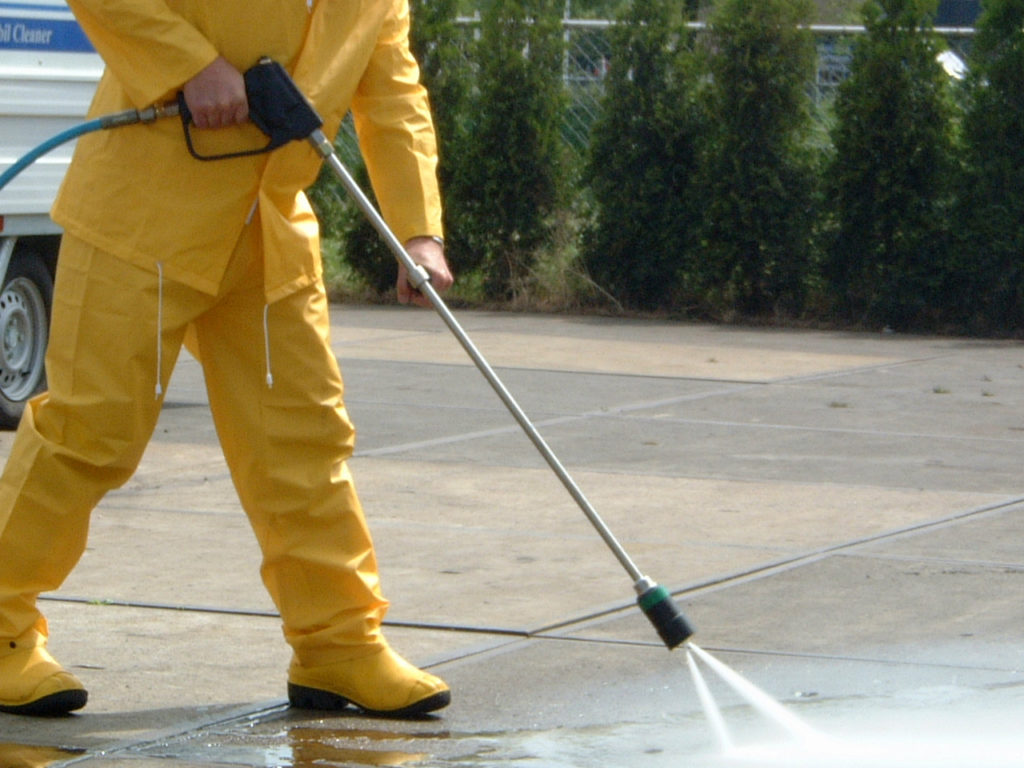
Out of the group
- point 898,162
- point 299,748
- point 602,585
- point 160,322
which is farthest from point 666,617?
point 898,162

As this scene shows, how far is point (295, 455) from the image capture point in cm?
387

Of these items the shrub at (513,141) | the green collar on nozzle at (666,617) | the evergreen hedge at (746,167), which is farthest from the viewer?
the shrub at (513,141)

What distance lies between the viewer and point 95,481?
3.79 meters

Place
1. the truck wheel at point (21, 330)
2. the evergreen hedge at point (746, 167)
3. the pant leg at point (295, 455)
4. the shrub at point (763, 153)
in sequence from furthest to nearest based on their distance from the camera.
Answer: the shrub at point (763, 153) → the evergreen hedge at point (746, 167) → the truck wheel at point (21, 330) → the pant leg at point (295, 455)

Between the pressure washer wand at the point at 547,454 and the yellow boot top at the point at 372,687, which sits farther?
the yellow boot top at the point at 372,687

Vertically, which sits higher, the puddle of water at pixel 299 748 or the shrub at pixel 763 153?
the shrub at pixel 763 153

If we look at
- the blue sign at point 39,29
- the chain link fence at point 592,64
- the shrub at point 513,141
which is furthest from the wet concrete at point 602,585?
the chain link fence at point 592,64

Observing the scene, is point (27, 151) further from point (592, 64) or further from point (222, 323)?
point (592, 64)

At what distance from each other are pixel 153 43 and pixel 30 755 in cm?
141

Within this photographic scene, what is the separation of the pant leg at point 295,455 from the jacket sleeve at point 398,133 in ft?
0.91

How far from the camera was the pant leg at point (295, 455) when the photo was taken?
3854 mm

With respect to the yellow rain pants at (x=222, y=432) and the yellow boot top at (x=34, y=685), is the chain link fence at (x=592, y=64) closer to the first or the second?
the yellow rain pants at (x=222, y=432)

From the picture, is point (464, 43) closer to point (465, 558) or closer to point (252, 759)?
point (465, 558)

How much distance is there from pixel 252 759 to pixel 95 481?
0.67m
